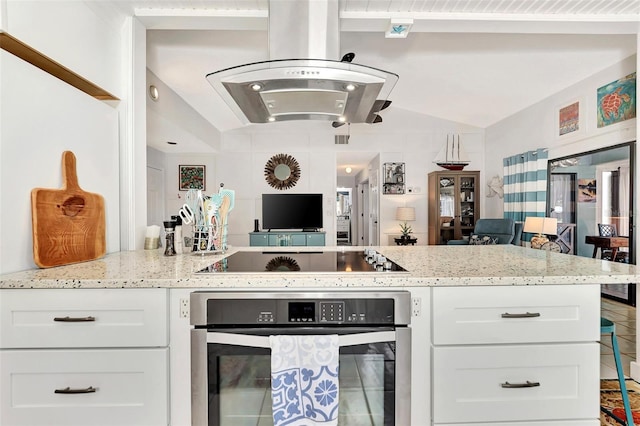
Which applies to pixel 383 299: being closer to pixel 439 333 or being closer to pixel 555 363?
pixel 439 333

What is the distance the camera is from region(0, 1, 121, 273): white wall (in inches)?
48.2

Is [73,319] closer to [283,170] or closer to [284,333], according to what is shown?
[284,333]

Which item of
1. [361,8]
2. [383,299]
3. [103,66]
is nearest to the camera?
[383,299]

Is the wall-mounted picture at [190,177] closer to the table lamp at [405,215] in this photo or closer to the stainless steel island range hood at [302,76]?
the table lamp at [405,215]

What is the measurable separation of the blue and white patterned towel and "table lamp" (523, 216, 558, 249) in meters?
3.73

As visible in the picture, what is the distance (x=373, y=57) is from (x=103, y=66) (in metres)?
2.65

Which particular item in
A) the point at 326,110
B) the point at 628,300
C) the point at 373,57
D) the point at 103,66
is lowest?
→ the point at 628,300

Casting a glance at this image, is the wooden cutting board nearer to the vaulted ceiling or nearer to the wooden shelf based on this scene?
the wooden shelf

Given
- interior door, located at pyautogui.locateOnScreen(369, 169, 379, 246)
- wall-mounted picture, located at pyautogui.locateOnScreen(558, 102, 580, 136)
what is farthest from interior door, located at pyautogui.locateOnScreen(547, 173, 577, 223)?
interior door, located at pyautogui.locateOnScreen(369, 169, 379, 246)

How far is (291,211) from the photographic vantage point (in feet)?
19.1

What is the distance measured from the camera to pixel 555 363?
117cm

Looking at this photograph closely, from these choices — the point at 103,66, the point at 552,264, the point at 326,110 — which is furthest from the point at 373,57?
the point at 552,264

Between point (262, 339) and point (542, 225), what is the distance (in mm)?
4136

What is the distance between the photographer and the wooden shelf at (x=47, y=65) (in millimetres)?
1282
